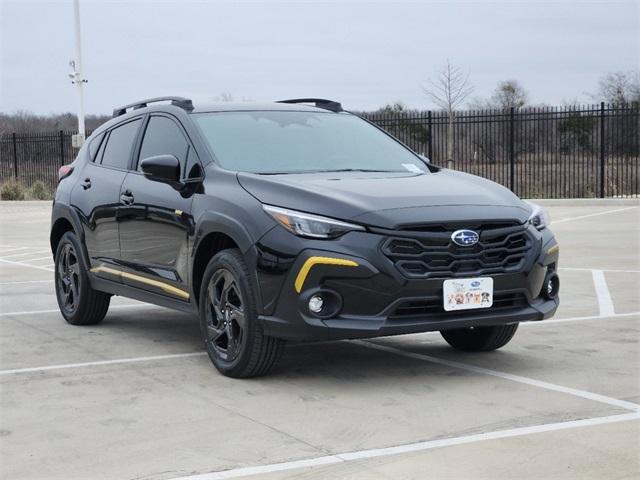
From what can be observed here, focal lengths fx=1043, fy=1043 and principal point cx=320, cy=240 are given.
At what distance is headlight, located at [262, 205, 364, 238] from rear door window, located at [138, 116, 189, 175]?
144cm

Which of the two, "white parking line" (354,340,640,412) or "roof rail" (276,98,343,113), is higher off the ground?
"roof rail" (276,98,343,113)

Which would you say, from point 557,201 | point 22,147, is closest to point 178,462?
point 557,201

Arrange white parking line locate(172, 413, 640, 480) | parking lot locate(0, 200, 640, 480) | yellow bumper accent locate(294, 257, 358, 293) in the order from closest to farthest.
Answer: white parking line locate(172, 413, 640, 480), parking lot locate(0, 200, 640, 480), yellow bumper accent locate(294, 257, 358, 293)

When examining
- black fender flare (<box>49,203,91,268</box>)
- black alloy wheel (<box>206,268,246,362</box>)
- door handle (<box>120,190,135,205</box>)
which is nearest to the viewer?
black alloy wheel (<box>206,268,246,362</box>)

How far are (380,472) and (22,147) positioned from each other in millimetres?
32334

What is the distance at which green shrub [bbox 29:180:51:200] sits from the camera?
32156 mm

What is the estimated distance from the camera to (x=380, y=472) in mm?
4504

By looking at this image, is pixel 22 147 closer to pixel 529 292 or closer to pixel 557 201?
pixel 557 201

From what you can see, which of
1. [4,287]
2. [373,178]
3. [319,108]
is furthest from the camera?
[4,287]

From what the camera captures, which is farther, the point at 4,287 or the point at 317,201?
the point at 4,287

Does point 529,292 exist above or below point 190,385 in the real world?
above

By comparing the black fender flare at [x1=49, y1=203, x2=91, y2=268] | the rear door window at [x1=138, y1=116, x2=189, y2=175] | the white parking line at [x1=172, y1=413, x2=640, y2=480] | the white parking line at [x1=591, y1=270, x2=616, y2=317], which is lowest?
the white parking line at [x1=591, y1=270, x2=616, y2=317]

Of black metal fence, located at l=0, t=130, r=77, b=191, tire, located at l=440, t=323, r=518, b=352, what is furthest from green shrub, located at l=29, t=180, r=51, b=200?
tire, located at l=440, t=323, r=518, b=352

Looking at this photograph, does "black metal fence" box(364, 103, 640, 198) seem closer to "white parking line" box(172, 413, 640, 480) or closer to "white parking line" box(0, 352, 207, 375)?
"white parking line" box(0, 352, 207, 375)
